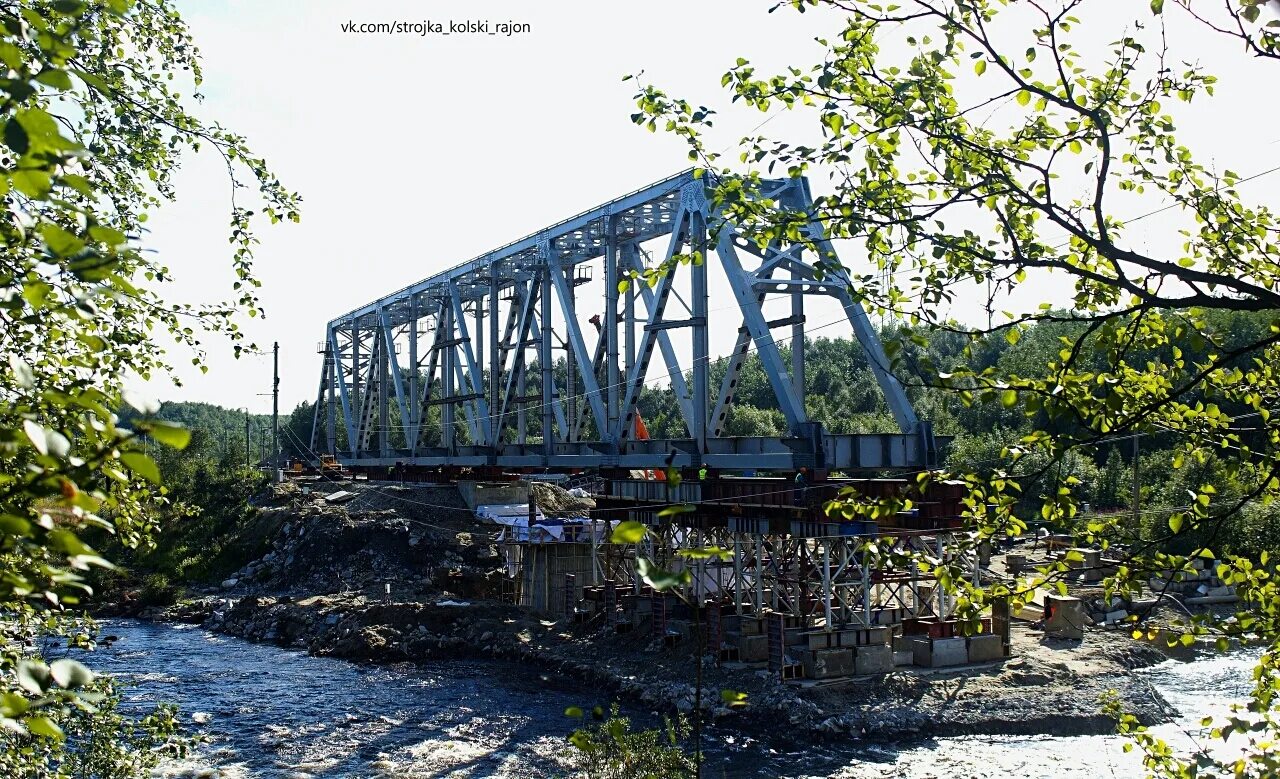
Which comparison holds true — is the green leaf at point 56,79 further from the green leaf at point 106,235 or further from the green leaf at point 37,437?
the green leaf at point 37,437

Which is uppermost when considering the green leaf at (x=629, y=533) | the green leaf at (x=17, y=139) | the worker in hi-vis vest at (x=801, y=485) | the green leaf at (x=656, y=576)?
the green leaf at (x=17, y=139)

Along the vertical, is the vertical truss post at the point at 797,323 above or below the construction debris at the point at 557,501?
above

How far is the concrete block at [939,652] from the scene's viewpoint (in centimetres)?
2408

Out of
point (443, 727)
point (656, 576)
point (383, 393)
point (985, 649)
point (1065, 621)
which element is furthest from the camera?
point (383, 393)

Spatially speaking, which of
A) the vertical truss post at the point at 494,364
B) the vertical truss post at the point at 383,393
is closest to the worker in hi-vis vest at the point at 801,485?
the vertical truss post at the point at 494,364

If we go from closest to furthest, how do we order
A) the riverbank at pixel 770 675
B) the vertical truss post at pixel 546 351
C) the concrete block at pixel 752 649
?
the riverbank at pixel 770 675
the concrete block at pixel 752 649
the vertical truss post at pixel 546 351

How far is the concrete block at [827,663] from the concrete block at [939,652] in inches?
78.4

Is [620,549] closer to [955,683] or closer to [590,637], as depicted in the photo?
[590,637]

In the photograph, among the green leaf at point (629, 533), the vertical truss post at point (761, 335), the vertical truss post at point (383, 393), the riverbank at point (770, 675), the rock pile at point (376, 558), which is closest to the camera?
the green leaf at point (629, 533)

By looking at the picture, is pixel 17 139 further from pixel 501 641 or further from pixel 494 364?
pixel 494 364

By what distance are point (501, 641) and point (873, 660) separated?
37.4 ft

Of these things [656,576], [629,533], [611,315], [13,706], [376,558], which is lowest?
[376,558]

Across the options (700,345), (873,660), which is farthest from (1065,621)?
(700,345)

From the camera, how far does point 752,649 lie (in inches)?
990
